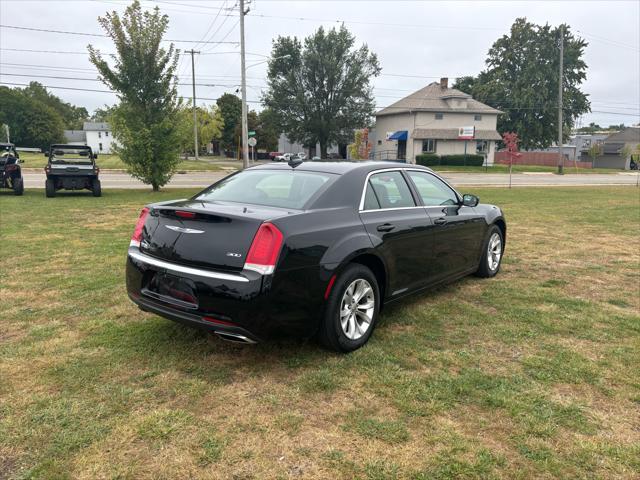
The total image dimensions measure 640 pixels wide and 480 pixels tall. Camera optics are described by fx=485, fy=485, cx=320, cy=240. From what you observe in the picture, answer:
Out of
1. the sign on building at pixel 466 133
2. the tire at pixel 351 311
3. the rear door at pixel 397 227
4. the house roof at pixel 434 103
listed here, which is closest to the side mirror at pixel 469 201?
the rear door at pixel 397 227

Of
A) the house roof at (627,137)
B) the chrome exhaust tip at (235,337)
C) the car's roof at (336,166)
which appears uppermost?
the house roof at (627,137)

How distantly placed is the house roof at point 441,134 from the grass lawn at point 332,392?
147 feet

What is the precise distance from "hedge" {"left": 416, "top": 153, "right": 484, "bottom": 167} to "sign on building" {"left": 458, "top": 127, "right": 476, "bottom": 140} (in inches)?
89.6

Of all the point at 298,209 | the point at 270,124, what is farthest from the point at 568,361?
the point at 270,124

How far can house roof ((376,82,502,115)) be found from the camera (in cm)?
4994

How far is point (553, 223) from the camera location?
1127 centimetres

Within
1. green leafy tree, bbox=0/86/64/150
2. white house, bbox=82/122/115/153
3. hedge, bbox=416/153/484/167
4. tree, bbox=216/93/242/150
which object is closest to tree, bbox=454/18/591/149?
hedge, bbox=416/153/484/167

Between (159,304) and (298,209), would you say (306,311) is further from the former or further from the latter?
(159,304)

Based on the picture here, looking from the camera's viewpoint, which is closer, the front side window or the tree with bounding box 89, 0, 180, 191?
the front side window

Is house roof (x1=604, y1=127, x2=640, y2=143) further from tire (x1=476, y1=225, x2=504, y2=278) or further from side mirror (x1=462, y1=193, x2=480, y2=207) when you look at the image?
side mirror (x1=462, y1=193, x2=480, y2=207)

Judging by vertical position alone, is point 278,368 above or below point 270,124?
below

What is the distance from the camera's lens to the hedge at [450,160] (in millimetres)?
46219

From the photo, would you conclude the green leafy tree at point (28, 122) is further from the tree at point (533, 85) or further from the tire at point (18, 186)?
the tire at point (18, 186)

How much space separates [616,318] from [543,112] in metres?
61.7
